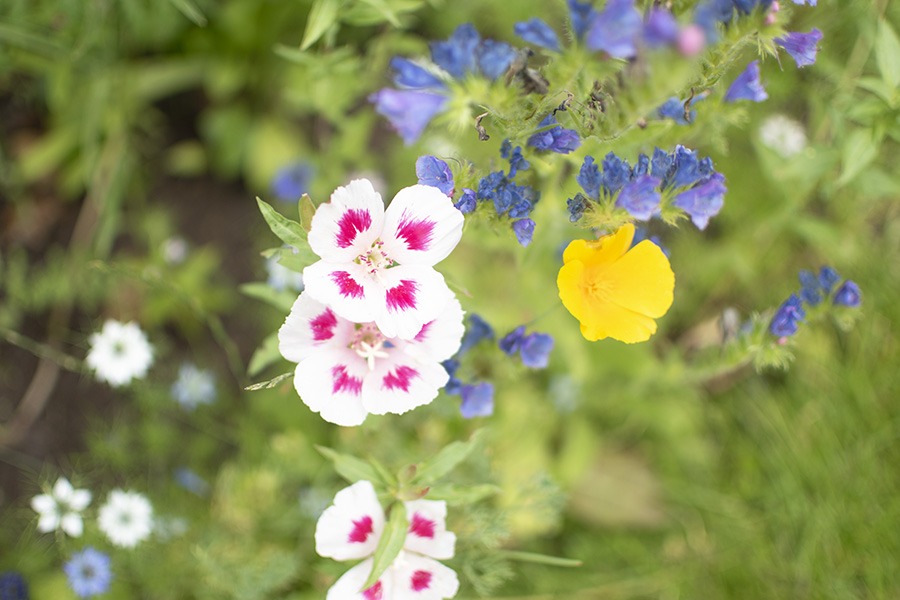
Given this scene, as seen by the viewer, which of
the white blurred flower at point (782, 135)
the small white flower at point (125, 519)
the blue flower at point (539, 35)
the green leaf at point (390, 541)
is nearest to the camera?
the blue flower at point (539, 35)

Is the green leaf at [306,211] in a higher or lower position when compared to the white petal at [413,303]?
higher

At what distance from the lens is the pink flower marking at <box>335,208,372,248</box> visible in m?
1.68

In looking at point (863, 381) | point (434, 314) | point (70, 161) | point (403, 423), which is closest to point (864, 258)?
point (863, 381)

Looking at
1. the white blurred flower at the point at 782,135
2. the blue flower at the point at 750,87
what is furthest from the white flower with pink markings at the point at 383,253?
the white blurred flower at the point at 782,135

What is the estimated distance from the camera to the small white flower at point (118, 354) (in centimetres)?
257

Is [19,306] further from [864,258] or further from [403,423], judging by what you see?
[864,258]

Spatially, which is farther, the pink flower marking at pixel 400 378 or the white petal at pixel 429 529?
the white petal at pixel 429 529

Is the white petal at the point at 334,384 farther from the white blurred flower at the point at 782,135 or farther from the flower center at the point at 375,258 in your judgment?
the white blurred flower at the point at 782,135

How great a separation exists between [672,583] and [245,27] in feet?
9.94

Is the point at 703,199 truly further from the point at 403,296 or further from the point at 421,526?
the point at 421,526

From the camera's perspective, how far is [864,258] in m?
3.63

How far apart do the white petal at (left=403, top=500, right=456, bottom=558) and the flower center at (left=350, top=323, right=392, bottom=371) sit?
37 centimetres

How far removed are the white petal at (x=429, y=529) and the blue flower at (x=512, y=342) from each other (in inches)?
17.2

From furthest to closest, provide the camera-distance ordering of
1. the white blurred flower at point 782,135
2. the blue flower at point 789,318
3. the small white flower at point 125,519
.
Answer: the white blurred flower at point 782,135
the small white flower at point 125,519
the blue flower at point 789,318
